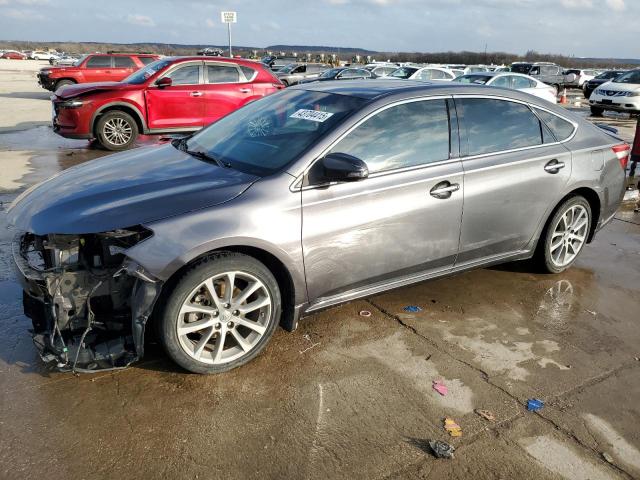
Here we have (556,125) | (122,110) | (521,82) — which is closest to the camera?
(556,125)

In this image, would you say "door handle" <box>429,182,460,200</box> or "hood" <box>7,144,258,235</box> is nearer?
"hood" <box>7,144,258,235</box>

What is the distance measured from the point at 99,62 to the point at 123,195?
1937 centimetres

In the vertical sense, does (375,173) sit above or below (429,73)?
below

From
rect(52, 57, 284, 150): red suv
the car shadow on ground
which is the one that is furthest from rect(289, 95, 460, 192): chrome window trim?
the car shadow on ground

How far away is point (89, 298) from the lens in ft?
9.68

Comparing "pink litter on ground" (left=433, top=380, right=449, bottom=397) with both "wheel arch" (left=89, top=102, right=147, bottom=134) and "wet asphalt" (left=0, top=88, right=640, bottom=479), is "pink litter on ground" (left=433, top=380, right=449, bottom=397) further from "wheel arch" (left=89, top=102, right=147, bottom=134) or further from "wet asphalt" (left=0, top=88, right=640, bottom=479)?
"wheel arch" (left=89, top=102, right=147, bottom=134)

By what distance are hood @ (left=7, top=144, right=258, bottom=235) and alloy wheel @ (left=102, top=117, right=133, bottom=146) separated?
6.75m

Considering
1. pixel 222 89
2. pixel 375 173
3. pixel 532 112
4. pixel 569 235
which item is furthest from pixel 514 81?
pixel 375 173

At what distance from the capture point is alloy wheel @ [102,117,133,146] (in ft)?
32.5

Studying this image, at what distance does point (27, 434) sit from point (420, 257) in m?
2.55

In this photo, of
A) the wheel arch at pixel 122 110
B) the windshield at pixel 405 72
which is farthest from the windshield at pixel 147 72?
the windshield at pixel 405 72

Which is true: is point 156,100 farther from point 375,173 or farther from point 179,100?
point 375,173

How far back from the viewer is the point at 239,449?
2.61 m

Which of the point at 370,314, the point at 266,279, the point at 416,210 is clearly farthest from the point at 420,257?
the point at 266,279
